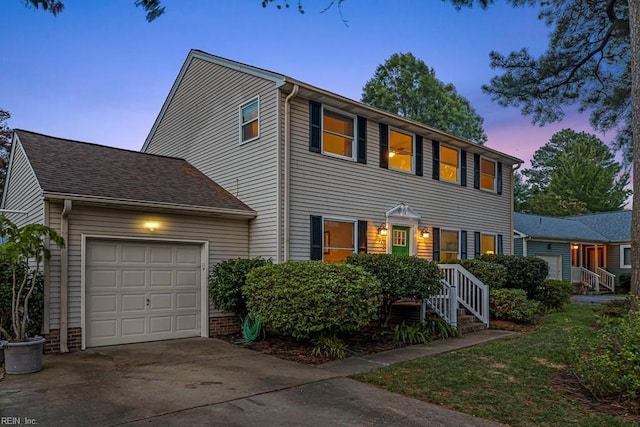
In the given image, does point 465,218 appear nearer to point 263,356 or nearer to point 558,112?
point 558,112

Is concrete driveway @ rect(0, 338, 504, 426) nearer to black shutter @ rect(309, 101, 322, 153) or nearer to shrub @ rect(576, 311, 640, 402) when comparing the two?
shrub @ rect(576, 311, 640, 402)

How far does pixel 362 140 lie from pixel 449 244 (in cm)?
472

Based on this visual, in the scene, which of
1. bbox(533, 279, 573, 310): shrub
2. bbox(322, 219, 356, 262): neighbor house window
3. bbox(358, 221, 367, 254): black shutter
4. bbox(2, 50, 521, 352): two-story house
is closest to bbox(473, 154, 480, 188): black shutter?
bbox(2, 50, 521, 352): two-story house

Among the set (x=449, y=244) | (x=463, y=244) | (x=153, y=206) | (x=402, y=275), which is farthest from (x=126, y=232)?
(x=463, y=244)

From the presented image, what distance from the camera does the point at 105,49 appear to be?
11.3 metres

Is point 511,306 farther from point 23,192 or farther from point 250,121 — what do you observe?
point 23,192

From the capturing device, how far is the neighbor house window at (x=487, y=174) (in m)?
15.4

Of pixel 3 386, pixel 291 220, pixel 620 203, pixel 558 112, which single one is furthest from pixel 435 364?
pixel 620 203

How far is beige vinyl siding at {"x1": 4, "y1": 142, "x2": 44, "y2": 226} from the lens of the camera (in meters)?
8.13

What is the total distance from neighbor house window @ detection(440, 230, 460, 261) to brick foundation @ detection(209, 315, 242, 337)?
6580mm

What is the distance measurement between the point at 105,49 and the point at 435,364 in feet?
34.7

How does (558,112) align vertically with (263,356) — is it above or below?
above

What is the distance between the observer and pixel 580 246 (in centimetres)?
2294

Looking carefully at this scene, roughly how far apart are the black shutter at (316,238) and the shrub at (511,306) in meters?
4.57
